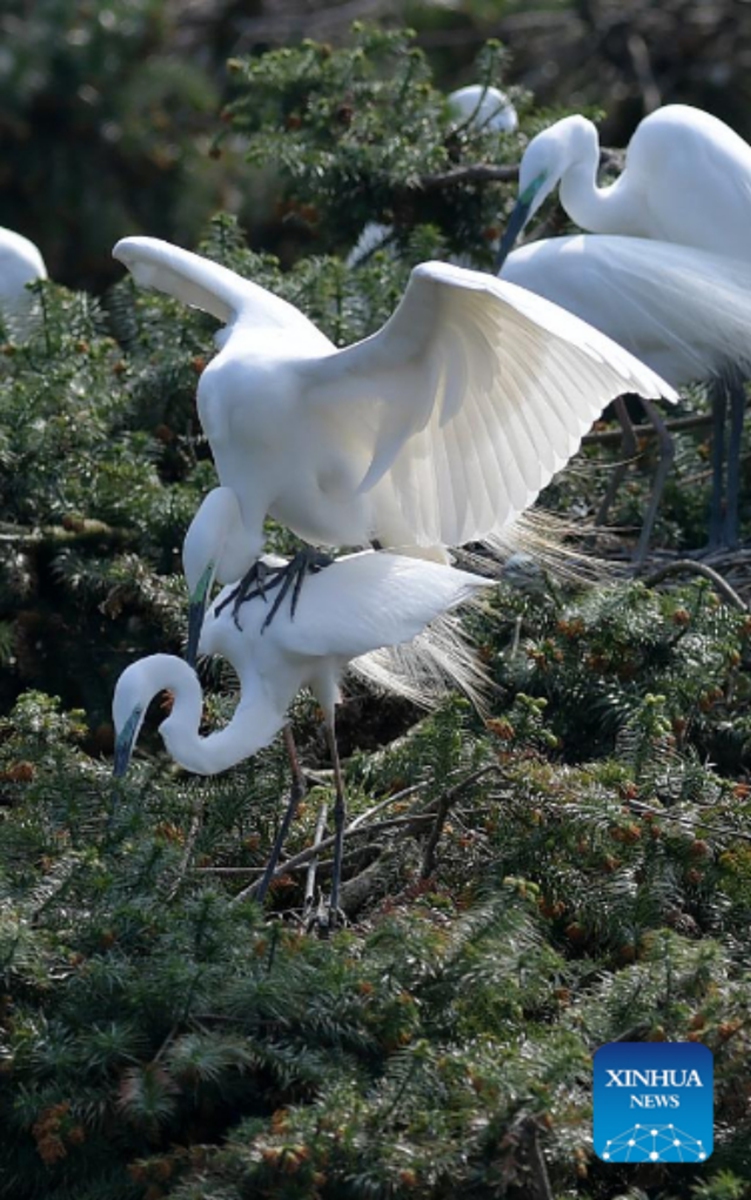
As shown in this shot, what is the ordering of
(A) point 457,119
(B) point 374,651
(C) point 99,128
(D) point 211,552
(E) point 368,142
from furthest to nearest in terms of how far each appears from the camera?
1. (C) point 99,128
2. (A) point 457,119
3. (E) point 368,142
4. (B) point 374,651
5. (D) point 211,552

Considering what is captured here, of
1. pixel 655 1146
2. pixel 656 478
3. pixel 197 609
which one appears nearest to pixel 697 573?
pixel 656 478

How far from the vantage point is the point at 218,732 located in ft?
14.4

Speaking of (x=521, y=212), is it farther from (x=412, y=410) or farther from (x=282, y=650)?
(x=282, y=650)

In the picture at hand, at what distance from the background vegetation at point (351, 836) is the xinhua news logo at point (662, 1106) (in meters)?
0.03

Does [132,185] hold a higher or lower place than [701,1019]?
higher

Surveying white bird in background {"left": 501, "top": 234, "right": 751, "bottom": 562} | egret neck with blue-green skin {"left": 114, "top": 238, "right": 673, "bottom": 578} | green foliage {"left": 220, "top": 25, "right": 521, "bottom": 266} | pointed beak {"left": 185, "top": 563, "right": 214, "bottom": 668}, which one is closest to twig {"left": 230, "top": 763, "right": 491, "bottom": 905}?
pointed beak {"left": 185, "top": 563, "right": 214, "bottom": 668}

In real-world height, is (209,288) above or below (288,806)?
above

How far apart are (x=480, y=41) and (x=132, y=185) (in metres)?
1.57

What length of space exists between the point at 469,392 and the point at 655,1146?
1671 mm

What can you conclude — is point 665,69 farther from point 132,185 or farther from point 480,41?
point 132,185

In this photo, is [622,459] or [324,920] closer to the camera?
[324,920]

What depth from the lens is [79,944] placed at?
12.2ft

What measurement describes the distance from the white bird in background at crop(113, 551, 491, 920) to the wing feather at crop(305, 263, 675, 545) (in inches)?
10.6

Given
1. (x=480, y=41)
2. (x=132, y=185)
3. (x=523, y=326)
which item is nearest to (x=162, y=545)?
(x=523, y=326)
